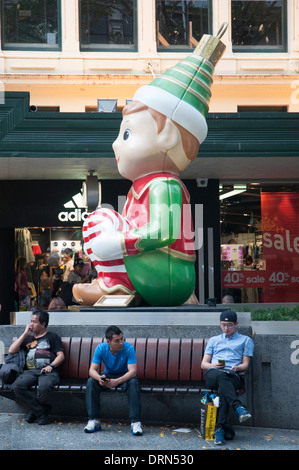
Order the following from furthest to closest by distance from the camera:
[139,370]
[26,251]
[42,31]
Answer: [42,31] → [26,251] → [139,370]

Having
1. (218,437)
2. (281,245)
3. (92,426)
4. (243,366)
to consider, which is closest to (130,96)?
(281,245)

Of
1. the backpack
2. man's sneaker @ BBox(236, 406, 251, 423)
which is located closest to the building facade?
the backpack

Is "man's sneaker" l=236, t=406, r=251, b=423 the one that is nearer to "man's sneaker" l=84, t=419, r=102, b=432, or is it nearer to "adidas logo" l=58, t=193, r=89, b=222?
"man's sneaker" l=84, t=419, r=102, b=432

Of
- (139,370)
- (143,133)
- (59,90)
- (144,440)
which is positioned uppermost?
(59,90)

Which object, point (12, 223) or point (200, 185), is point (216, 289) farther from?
point (12, 223)

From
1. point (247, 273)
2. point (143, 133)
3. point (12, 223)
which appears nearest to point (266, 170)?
point (247, 273)

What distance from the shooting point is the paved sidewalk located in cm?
624

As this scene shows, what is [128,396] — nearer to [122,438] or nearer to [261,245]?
[122,438]

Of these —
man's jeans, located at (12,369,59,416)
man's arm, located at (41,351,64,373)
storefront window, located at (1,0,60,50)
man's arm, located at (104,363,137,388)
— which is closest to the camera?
man's arm, located at (104,363,137,388)

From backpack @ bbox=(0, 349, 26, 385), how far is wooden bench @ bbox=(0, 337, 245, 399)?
0.10 metres

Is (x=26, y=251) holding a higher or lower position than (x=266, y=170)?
lower

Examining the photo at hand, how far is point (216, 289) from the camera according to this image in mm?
15547

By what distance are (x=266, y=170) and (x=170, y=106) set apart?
21.5 feet

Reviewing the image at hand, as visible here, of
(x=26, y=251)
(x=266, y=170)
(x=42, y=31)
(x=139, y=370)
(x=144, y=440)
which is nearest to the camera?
(x=144, y=440)
